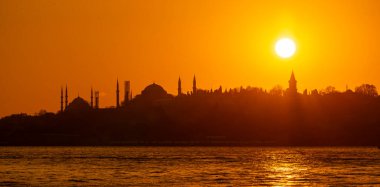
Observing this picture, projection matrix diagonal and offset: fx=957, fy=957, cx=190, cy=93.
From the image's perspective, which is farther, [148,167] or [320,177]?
[148,167]

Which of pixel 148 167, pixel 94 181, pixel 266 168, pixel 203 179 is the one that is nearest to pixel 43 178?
pixel 94 181

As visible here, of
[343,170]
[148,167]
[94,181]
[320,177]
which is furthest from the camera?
[148,167]

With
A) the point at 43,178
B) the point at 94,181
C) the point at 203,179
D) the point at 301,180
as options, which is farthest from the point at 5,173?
the point at 301,180

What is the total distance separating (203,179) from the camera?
82250 mm

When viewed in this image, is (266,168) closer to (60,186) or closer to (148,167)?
(148,167)

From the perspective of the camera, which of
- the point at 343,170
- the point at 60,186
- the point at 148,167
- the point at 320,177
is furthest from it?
the point at 148,167

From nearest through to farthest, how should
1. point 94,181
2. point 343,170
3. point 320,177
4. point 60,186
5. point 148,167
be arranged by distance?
point 60,186, point 94,181, point 320,177, point 343,170, point 148,167

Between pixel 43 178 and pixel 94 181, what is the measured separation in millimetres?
6028

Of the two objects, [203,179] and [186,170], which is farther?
[186,170]

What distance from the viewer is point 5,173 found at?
298 feet

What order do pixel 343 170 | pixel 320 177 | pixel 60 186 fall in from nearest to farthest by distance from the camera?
1. pixel 60 186
2. pixel 320 177
3. pixel 343 170

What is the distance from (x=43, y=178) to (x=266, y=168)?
30.1 meters

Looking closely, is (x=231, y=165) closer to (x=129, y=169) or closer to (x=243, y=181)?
(x=129, y=169)

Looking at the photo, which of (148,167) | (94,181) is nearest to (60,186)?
(94,181)
